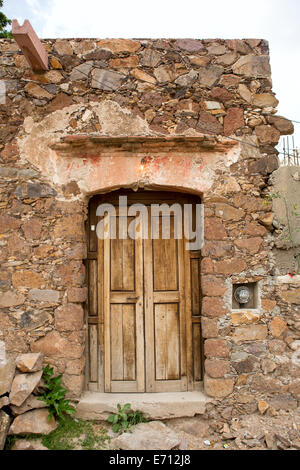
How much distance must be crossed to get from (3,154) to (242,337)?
2.80 metres

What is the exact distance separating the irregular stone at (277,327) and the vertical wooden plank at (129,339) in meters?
1.30

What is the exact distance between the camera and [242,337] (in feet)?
9.53

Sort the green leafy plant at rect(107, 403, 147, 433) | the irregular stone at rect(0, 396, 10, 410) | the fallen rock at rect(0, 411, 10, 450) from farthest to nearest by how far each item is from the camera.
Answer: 1. the green leafy plant at rect(107, 403, 147, 433)
2. the irregular stone at rect(0, 396, 10, 410)
3. the fallen rock at rect(0, 411, 10, 450)

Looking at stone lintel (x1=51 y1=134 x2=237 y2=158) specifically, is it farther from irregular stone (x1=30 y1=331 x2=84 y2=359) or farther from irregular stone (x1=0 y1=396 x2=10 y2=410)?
irregular stone (x1=0 y1=396 x2=10 y2=410)

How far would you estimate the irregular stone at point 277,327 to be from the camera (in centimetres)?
292

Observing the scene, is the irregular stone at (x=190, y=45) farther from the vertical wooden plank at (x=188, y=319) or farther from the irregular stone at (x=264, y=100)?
the vertical wooden plank at (x=188, y=319)

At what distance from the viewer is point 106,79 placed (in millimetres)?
3004

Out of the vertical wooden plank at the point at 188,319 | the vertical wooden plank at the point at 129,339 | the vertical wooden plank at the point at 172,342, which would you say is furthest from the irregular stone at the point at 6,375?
the vertical wooden plank at the point at 188,319

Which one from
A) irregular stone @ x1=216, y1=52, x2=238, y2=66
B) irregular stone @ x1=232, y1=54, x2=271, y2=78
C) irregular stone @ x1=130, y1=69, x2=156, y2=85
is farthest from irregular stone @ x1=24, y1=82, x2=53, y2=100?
irregular stone @ x1=232, y1=54, x2=271, y2=78

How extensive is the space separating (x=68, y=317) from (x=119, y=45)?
2593 millimetres

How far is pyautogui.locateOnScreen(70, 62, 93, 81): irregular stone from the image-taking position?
9.84ft

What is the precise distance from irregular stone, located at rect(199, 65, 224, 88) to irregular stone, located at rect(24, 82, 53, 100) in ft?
4.73

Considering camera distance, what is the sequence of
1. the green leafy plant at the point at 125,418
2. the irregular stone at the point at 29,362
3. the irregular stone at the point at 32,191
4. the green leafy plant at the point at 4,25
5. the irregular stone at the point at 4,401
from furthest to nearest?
the green leafy plant at the point at 4,25 → the irregular stone at the point at 32,191 → the green leafy plant at the point at 125,418 → the irregular stone at the point at 29,362 → the irregular stone at the point at 4,401
